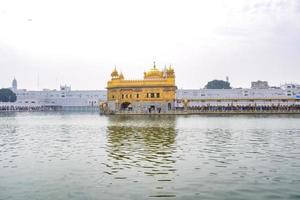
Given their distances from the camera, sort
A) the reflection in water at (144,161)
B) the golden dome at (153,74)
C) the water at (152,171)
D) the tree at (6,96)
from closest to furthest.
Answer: the water at (152,171) → the reflection in water at (144,161) → the golden dome at (153,74) → the tree at (6,96)

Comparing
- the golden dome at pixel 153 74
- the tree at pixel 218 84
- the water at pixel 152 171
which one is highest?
the tree at pixel 218 84

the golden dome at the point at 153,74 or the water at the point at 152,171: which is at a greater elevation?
the golden dome at the point at 153,74

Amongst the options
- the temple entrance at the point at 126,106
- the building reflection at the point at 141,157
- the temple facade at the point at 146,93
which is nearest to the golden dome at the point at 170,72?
the temple facade at the point at 146,93

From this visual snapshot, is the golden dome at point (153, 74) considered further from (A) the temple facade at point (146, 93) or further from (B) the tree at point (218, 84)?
(B) the tree at point (218, 84)

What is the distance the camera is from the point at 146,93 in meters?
68.4

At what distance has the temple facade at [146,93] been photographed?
67625 millimetres

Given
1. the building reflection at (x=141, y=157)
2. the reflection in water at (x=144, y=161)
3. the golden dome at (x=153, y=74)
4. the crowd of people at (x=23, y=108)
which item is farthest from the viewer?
the crowd of people at (x=23, y=108)

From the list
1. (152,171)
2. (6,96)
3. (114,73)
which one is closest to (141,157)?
(152,171)

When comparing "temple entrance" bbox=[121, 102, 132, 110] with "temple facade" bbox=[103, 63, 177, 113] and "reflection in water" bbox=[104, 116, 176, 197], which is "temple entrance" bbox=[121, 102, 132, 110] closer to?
"temple facade" bbox=[103, 63, 177, 113]

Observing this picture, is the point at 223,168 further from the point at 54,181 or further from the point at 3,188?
the point at 3,188

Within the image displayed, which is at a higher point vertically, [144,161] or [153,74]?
[153,74]

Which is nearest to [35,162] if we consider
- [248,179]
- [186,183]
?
[186,183]

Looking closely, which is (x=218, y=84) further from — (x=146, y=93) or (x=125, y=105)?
(x=146, y=93)

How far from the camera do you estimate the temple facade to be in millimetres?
67625
